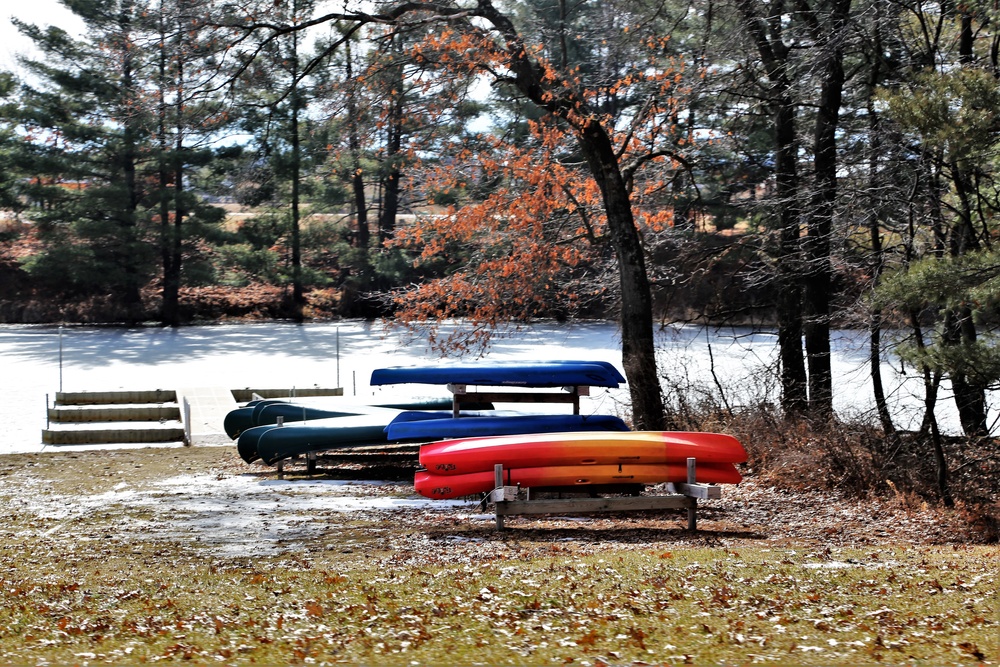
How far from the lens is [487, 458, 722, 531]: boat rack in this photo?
27.3ft

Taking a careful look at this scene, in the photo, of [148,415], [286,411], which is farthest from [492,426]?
[148,415]

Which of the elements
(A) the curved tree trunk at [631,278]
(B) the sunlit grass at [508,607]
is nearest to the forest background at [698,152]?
(A) the curved tree trunk at [631,278]

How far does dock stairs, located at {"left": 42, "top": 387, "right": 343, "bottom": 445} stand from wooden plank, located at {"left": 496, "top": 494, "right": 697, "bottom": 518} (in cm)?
714

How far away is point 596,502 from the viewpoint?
8320 mm

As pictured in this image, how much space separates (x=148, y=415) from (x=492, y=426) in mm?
7793

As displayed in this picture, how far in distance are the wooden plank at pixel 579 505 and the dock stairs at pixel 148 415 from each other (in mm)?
7141

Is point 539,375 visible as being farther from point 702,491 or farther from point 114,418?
point 114,418

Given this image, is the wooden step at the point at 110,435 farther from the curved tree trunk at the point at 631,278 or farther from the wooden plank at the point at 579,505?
the wooden plank at the point at 579,505

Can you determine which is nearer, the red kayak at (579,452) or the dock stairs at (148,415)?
the red kayak at (579,452)

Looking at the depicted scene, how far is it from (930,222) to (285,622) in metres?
7.75

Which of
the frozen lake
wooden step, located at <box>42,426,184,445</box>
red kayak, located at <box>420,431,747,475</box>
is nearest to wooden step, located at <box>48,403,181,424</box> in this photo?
the frozen lake

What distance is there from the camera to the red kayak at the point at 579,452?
884 cm

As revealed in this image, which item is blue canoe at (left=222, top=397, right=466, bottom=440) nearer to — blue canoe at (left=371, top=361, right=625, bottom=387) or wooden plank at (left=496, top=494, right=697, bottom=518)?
blue canoe at (left=371, top=361, right=625, bottom=387)

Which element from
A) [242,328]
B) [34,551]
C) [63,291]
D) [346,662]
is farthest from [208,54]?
[63,291]
